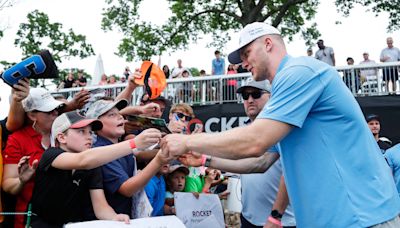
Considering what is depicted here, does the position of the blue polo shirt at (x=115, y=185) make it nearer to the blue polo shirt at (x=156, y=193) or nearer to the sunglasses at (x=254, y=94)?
the blue polo shirt at (x=156, y=193)

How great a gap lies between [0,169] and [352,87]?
34.0 ft

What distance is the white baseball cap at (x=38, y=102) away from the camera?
4243mm

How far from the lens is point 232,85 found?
44.6 feet

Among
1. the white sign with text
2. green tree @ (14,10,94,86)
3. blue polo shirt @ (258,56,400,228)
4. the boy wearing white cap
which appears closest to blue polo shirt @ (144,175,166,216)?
the white sign with text

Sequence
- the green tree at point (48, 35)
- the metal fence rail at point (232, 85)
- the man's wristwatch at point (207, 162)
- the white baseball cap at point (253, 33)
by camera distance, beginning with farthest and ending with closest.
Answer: the green tree at point (48, 35) → the metal fence rail at point (232, 85) → the man's wristwatch at point (207, 162) → the white baseball cap at point (253, 33)

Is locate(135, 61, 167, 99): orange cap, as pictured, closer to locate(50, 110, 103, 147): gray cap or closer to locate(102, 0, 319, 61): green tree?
locate(50, 110, 103, 147): gray cap

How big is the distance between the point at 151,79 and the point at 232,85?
859 centimetres

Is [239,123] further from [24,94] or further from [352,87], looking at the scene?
[24,94]

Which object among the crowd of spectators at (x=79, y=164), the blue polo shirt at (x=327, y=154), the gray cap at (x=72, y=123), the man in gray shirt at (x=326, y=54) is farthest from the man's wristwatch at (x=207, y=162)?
the man in gray shirt at (x=326, y=54)

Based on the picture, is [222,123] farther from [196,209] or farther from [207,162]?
[207,162]

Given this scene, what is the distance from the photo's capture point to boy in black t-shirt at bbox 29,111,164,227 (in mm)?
3205

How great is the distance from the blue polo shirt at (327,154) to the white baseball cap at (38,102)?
2.36m

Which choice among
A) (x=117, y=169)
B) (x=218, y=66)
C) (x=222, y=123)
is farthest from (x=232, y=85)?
(x=117, y=169)

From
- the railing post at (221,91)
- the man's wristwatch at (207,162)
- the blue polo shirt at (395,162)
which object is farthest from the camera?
the railing post at (221,91)
